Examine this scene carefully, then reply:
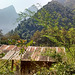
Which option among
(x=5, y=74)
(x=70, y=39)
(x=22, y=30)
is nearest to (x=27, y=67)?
(x=70, y=39)

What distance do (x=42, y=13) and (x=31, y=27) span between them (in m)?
29.9

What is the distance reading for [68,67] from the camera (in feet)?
3.53

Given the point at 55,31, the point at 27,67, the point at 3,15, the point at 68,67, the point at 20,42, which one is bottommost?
the point at 27,67

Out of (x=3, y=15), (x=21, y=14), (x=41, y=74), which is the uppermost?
(x=3, y=15)

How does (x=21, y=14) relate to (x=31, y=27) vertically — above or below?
below

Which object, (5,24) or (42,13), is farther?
(5,24)

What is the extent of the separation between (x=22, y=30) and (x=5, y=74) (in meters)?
30.2

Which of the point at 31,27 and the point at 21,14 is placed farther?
the point at 31,27

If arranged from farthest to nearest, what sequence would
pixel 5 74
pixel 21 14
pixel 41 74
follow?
pixel 21 14, pixel 41 74, pixel 5 74

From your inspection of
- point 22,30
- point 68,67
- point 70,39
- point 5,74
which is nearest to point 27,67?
point 70,39

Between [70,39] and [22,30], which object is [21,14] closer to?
[70,39]

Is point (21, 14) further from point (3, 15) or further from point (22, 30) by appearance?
point (3, 15)

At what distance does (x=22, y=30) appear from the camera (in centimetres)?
3106

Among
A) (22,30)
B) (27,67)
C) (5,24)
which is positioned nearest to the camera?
(27,67)
